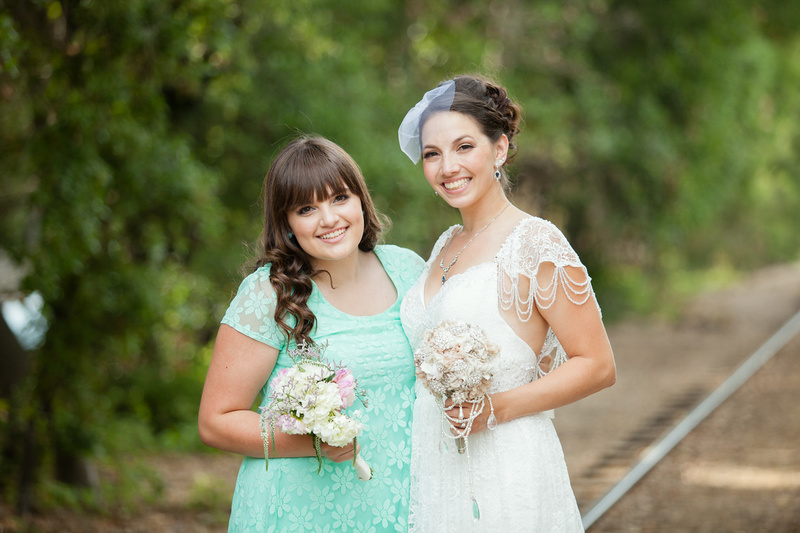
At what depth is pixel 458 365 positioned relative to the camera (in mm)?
2742

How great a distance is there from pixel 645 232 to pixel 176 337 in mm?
9733

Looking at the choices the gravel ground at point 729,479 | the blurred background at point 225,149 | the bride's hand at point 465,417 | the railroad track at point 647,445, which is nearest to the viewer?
the bride's hand at point 465,417

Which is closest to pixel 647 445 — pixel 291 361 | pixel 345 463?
pixel 345 463

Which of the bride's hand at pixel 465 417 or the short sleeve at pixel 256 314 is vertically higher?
the short sleeve at pixel 256 314

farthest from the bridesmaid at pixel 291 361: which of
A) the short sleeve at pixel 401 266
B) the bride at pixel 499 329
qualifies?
the short sleeve at pixel 401 266

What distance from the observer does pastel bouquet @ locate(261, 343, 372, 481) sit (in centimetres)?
274

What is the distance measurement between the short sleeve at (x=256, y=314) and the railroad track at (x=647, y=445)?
176 inches

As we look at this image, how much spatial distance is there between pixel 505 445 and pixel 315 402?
82 centimetres

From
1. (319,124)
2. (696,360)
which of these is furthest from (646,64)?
(319,124)

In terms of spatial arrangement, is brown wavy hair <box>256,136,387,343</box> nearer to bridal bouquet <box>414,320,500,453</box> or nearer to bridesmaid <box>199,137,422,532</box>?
bridesmaid <box>199,137,422,532</box>

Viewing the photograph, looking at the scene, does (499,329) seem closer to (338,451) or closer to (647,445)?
(338,451)

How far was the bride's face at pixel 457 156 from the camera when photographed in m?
3.27

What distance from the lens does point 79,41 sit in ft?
18.0

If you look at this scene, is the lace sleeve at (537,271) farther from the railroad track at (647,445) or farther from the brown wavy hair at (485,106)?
the railroad track at (647,445)
